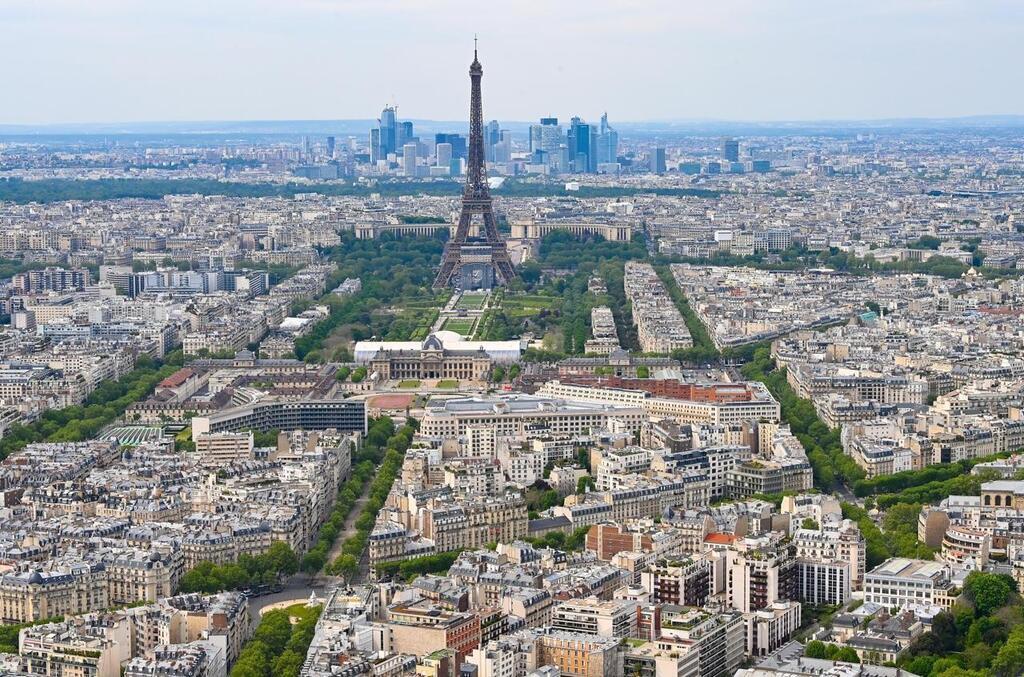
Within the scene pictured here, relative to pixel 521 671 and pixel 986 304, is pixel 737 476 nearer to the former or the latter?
pixel 521 671

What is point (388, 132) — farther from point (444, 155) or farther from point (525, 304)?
point (525, 304)

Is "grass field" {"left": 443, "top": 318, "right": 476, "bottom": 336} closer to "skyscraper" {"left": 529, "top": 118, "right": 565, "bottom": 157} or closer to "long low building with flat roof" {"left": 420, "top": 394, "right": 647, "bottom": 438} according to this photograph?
"long low building with flat roof" {"left": 420, "top": 394, "right": 647, "bottom": 438}

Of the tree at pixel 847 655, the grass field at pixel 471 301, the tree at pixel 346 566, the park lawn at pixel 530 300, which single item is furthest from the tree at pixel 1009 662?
the grass field at pixel 471 301

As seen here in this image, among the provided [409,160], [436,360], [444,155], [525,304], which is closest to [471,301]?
[525,304]

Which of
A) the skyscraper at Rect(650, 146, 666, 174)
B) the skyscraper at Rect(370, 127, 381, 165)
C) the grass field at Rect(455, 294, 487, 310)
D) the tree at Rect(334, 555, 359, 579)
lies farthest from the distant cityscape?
the skyscraper at Rect(370, 127, 381, 165)

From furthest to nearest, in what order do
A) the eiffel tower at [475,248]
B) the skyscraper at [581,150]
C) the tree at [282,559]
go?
1. the skyscraper at [581,150]
2. the eiffel tower at [475,248]
3. the tree at [282,559]

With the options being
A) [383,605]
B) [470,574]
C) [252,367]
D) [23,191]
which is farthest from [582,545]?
[23,191]

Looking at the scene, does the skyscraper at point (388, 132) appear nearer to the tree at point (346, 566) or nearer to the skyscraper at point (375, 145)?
the skyscraper at point (375, 145)
